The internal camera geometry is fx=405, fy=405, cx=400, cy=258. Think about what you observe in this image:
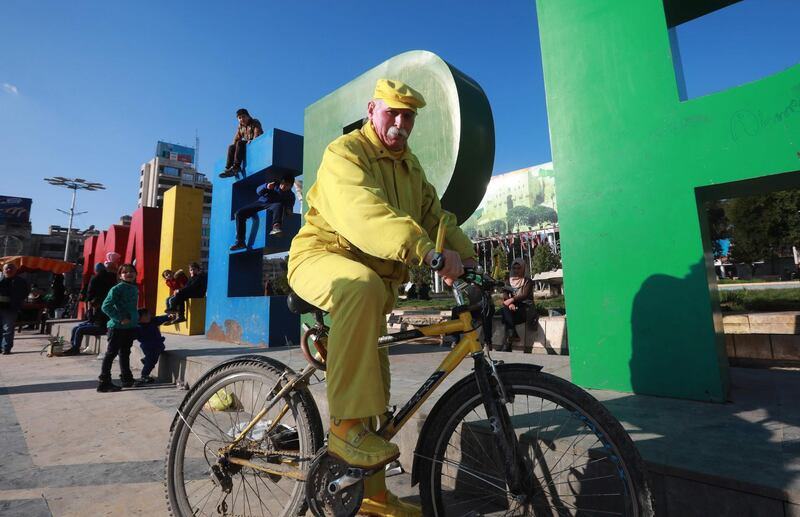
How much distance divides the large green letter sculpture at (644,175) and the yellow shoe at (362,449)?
231cm

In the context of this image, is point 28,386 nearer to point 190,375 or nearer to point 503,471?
point 190,375

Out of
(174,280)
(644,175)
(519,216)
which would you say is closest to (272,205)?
(174,280)

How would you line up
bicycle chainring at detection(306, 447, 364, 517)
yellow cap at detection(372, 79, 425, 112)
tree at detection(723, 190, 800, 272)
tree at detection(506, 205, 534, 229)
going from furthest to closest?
tree at detection(506, 205, 534, 229) → tree at detection(723, 190, 800, 272) → yellow cap at detection(372, 79, 425, 112) → bicycle chainring at detection(306, 447, 364, 517)

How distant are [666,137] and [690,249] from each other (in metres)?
0.86

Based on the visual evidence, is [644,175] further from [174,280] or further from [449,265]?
[174,280]

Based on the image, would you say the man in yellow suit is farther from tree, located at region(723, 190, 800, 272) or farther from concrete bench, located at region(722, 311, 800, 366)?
tree, located at region(723, 190, 800, 272)

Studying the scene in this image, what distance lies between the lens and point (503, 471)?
1.62m

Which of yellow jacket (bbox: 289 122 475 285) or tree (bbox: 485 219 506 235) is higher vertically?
tree (bbox: 485 219 506 235)

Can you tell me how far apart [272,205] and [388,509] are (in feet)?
21.0

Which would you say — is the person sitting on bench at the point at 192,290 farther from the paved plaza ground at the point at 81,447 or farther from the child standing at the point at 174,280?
the paved plaza ground at the point at 81,447

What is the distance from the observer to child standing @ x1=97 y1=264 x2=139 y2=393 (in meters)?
5.56

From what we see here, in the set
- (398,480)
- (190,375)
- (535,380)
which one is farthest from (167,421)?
(535,380)

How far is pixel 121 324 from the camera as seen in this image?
566 centimetres

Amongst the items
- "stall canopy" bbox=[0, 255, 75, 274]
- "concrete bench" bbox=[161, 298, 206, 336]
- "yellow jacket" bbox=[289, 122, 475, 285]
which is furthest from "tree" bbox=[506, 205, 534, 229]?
"yellow jacket" bbox=[289, 122, 475, 285]
